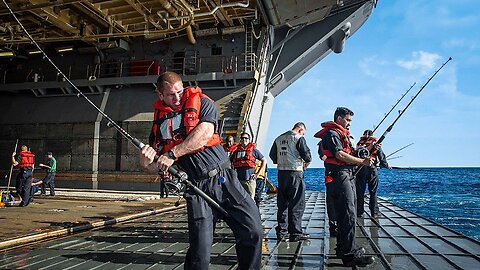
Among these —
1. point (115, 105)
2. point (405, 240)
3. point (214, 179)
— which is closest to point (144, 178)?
point (115, 105)

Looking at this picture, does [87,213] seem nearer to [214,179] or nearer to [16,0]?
[214,179]

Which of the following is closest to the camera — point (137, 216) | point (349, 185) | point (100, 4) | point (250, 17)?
point (349, 185)

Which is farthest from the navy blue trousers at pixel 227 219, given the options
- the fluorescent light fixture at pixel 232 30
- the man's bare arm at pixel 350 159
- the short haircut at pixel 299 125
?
the fluorescent light fixture at pixel 232 30

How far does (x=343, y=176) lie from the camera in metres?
4.53

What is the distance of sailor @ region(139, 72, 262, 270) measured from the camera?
2.81 meters

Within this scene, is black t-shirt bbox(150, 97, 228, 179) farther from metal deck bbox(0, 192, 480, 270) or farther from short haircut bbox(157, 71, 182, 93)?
metal deck bbox(0, 192, 480, 270)

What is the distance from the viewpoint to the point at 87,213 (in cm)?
911

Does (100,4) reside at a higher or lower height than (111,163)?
higher

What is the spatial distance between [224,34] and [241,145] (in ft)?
45.9

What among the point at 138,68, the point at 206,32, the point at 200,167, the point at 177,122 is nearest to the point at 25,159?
the point at 177,122

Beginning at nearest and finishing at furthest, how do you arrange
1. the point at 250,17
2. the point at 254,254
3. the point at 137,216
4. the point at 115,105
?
the point at 254,254, the point at 137,216, the point at 250,17, the point at 115,105

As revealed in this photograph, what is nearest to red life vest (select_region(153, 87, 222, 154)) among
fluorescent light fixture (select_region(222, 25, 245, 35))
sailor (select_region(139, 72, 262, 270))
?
sailor (select_region(139, 72, 262, 270))

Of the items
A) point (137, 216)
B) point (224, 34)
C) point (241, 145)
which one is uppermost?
point (224, 34)

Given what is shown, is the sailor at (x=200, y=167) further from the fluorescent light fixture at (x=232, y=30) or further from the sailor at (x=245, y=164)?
the fluorescent light fixture at (x=232, y=30)
